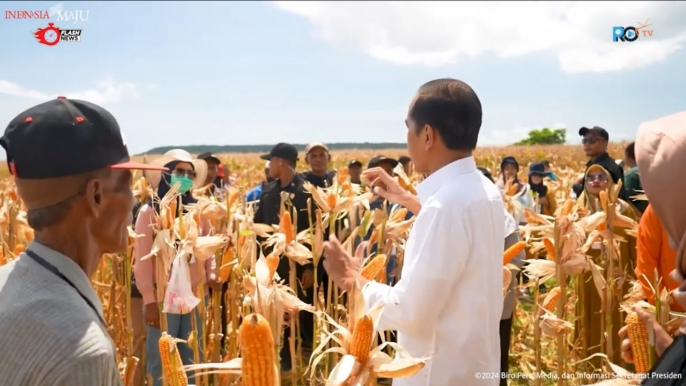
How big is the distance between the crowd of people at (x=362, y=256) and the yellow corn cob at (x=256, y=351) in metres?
0.27

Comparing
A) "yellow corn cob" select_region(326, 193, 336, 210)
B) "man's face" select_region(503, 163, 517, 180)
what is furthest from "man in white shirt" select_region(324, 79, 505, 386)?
"man's face" select_region(503, 163, 517, 180)

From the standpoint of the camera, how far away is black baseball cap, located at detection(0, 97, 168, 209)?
108 cm

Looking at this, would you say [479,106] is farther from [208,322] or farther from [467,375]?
[208,322]

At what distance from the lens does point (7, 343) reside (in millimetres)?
968

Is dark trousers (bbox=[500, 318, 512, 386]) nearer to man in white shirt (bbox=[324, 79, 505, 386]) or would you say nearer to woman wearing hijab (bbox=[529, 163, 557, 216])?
man in white shirt (bbox=[324, 79, 505, 386])

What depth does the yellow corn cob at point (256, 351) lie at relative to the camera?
3.80ft

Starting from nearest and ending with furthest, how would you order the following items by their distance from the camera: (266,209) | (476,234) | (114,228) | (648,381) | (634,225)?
1. (114,228)
2. (648,381)
3. (476,234)
4. (634,225)
5. (266,209)

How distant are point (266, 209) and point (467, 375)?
3344mm

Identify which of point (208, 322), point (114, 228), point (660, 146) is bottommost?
point (208, 322)

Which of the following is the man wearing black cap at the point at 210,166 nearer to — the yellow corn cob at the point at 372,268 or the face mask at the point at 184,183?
the face mask at the point at 184,183

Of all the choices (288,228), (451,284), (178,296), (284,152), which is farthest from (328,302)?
(284,152)

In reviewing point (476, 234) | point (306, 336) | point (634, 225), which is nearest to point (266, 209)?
point (306, 336)

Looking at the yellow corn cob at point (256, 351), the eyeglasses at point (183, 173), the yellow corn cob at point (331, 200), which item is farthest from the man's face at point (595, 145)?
the yellow corn cob at point (256, 351)

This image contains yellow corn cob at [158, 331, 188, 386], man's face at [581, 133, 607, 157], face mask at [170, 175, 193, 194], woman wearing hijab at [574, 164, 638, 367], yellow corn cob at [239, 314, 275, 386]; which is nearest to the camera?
yellow corn cob at [239, 314, 275, 386]
